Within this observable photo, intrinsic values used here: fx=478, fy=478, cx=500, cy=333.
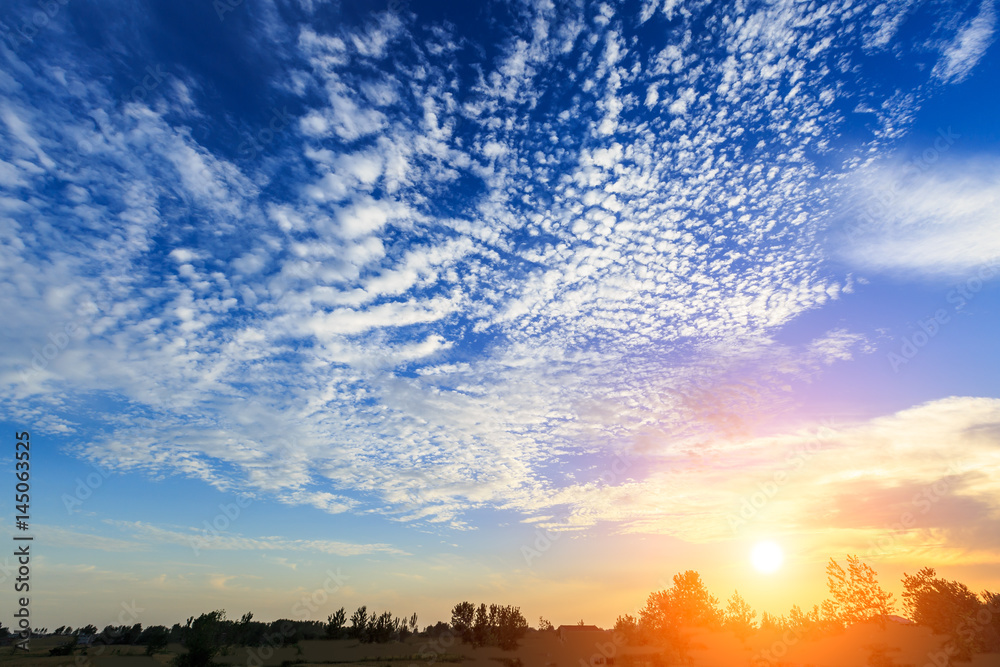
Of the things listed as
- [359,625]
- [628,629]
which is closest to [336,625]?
[359,625]

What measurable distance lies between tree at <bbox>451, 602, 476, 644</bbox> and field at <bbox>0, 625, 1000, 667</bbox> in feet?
6.56

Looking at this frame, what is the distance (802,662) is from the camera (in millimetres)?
52688

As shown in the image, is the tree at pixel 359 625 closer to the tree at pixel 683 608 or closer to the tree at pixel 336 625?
the tree at pixel 336 625

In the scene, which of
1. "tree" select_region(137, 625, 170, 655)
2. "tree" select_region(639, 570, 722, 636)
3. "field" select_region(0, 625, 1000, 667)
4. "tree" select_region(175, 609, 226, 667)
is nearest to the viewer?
"tree" select_region(175, 609, 226, 667)

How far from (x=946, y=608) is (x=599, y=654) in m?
42.6

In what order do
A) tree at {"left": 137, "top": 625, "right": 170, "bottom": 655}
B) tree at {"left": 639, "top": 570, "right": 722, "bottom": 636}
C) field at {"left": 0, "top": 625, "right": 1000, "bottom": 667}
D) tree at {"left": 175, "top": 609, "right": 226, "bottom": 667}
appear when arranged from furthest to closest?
tree at {"left": 639, "top": 570, "right": 722, "bottom": 636}, tree at {"left": 137, "top": 625, "right": 170, "bottom": 655}, field at {"left": 0, "top": 625, "right": 1000, "bottom": 667}, tree at {"left": 175, "top": 609, "right": 226, "bottom": 667}

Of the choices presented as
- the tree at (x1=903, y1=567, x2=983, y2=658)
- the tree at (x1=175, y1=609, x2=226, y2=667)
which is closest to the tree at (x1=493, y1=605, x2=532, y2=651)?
the tree at (x1=175, y1=609, x2=226, y2=667)

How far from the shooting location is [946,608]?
58406 mm

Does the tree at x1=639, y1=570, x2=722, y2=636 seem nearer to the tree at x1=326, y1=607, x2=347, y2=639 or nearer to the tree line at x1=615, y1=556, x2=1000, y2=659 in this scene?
the tree line at x1=615, y1=556, x2=1000, y2=659

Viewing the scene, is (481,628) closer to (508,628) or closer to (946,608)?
(508,628)

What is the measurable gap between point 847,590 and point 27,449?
97.5 metres

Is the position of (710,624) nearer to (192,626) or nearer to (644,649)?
(644,649)

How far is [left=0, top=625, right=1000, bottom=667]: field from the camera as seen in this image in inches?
1873

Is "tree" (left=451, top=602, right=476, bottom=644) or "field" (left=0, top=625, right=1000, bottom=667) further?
"tree" (left=451, top=602, right=476, bottom=644)
